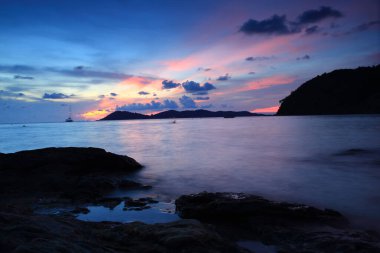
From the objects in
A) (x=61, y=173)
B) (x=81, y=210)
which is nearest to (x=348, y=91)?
(x=61, y=173)

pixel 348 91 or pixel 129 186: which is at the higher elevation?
pixel 348 91

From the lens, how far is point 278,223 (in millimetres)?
8664

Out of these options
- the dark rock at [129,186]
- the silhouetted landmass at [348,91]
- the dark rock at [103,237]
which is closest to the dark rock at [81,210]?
the dark rock at [103,237]

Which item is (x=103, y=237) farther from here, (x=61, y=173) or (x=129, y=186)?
(x=61, y=173)

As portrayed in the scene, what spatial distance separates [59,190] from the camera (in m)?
13.6

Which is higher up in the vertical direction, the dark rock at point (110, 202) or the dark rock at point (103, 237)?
the dark rock at point (103, 237)

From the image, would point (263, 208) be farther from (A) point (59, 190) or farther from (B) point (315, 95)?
(B) point (315, 95)

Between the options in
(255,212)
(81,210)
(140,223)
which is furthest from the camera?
(81,210)

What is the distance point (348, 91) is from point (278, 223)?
200 meters

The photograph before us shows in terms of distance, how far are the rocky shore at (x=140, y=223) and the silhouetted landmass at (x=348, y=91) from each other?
19083 cm

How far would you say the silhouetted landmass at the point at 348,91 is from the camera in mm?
175125

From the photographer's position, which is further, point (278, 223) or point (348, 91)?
point (348, 91)

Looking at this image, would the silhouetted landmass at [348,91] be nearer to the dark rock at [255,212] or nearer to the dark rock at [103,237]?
the dark rock at [255,212]

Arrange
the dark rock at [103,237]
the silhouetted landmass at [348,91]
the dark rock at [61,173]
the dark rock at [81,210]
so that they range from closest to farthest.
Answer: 1. the dark rock at [103,237]
2. the dark rock at [81,210]
3. the dark rock at [61,173]
4. the silhouetted landmass at [348,91]
